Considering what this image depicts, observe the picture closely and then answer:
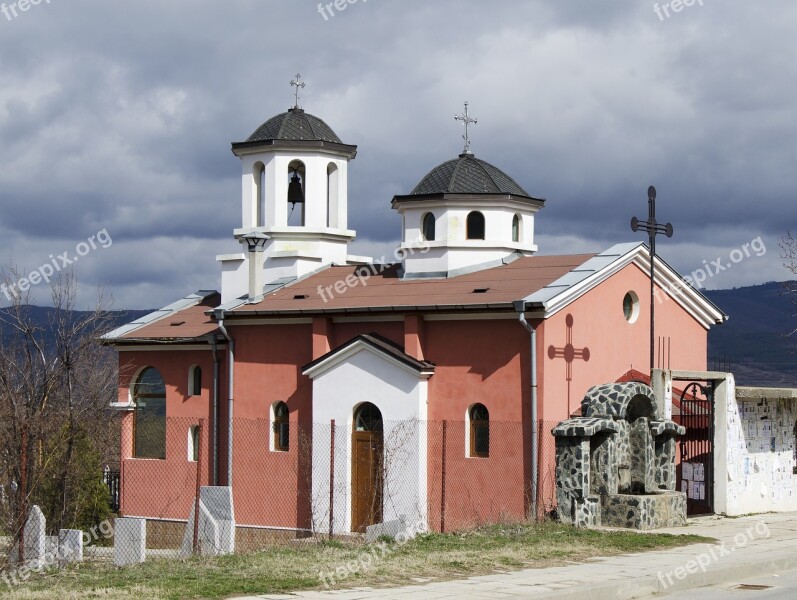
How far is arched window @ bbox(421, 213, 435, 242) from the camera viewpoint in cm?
2752

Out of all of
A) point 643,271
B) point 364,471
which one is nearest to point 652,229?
point 643,271

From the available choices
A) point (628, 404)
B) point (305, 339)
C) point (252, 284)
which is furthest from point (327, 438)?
point (628, 404)

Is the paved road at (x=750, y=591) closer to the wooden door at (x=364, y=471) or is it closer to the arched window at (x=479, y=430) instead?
the arched window at (x=479, y=430)

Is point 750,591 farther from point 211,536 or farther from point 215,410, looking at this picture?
point 215,410

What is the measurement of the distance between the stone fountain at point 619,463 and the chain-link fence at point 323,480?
1.22 meters

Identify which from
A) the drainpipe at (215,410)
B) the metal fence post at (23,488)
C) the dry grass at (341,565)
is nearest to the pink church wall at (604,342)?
the dry grass at (341,565)

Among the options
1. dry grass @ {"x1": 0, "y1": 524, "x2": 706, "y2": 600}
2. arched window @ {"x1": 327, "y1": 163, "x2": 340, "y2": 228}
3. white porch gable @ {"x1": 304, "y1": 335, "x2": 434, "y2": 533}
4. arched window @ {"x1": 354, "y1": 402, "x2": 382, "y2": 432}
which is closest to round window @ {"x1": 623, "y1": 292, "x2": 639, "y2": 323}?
white porch gable @ {"x1": 304, "y1": 335, "x2": 434, "y2": 533}

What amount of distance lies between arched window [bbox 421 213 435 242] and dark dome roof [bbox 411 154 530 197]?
1.81 ft

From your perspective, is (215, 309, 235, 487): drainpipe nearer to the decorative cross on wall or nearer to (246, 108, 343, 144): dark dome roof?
(246, 108, 343, 144): dark dome roof

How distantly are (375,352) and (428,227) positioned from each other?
14.3 feet

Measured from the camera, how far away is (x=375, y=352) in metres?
24.4

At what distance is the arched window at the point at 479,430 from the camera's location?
2377 centimetres

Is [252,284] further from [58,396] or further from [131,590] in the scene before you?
[131,590]

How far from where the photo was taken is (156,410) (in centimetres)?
2920
